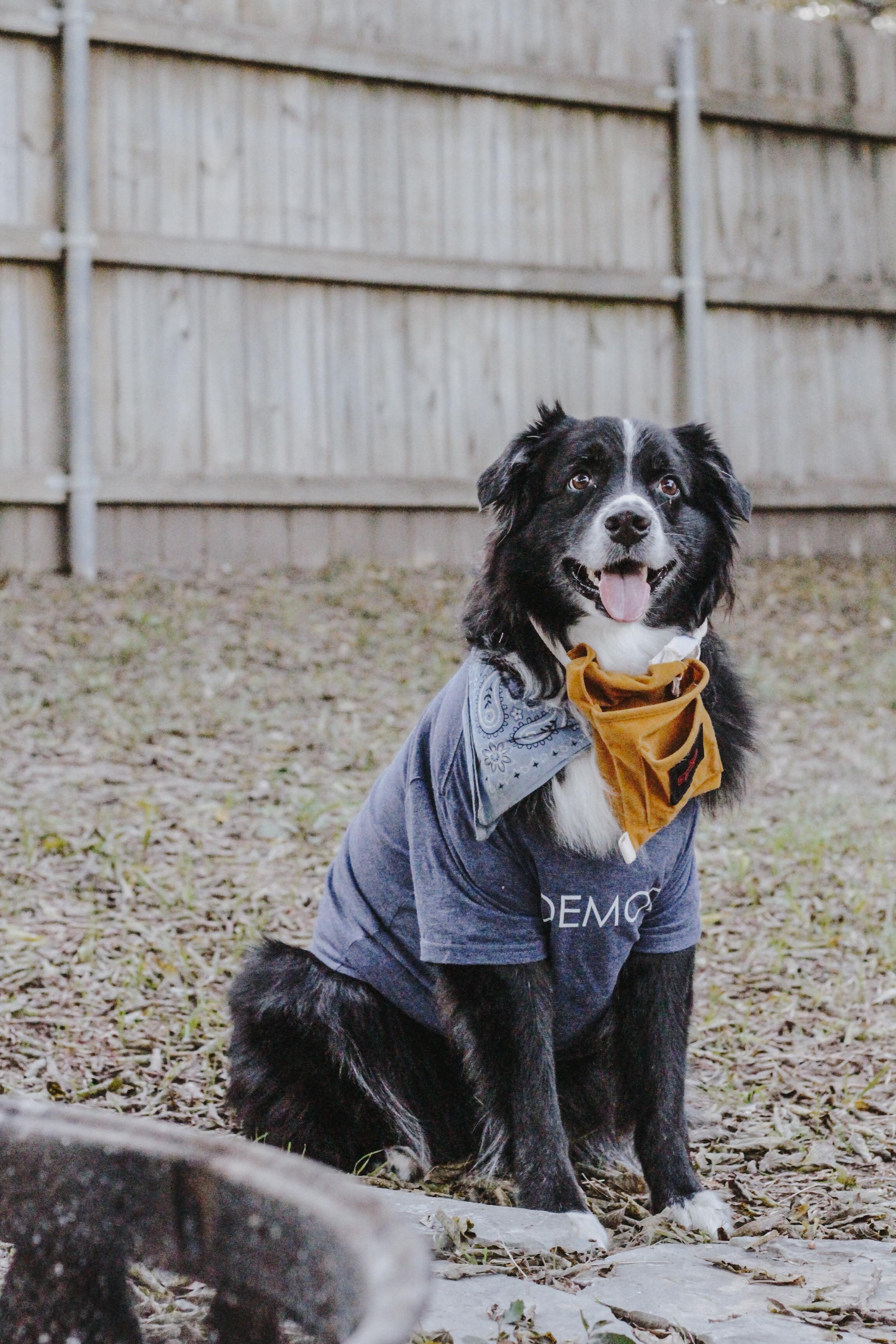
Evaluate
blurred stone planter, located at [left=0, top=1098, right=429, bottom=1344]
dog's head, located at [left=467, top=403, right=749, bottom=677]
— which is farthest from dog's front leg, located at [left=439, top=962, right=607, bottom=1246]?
blurred stone planter, located at [left=0, top=1098, right=429, bottom=1344]

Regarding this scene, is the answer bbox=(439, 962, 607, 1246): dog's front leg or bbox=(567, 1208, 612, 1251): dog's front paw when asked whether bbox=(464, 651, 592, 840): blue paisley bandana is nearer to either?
bbox=(439, 962, 607, 1246): dog's front leg

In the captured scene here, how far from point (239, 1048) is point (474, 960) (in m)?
0.63

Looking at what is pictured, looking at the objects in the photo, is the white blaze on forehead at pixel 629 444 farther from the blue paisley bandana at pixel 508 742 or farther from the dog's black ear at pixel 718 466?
the blue paisley bandana at pixel 508 742

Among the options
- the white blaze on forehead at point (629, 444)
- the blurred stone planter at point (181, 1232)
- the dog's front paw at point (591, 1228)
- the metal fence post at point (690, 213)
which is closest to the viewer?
the blurred stone planter at point (181, 1232)

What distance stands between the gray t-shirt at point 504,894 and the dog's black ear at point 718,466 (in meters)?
0.61

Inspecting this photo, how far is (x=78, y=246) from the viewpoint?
6.42m

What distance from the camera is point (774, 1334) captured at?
172 centimetres

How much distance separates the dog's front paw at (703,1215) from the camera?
2.31 metres

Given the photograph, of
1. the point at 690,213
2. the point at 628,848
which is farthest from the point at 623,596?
the point at 690,213

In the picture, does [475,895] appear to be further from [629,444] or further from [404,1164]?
[629,444]

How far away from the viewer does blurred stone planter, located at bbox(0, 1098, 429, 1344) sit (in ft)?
3.19

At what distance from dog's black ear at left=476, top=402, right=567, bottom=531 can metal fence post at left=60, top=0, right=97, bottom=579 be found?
426 cm

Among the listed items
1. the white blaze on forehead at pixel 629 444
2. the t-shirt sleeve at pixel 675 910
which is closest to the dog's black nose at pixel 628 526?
the white blaze on forehead at pixel 629 444

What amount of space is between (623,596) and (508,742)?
0.36 meters
